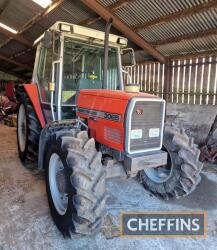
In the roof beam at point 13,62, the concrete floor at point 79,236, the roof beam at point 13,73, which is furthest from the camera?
the roof beam at point 13,73

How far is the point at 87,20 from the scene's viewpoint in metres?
5.11

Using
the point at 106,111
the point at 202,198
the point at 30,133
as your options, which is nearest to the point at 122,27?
the point at 30,133

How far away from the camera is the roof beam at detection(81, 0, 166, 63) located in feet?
14.0

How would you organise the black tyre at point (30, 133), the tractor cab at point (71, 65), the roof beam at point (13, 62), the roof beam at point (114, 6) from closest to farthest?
the tractor cab at point (71, 65) → the black tyre at point (30, 133) → the roof beam at point (114, 6) → the roof beam at point (13, 62)

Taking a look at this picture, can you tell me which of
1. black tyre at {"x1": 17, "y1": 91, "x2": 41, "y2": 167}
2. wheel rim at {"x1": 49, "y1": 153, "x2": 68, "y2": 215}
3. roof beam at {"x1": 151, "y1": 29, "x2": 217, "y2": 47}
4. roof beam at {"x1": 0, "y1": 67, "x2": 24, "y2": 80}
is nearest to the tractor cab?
black tyre at {"x1": 17, "y1": 91, "x2": 41, "y2": 167}

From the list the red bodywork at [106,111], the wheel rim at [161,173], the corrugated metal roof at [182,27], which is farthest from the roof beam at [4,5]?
the wheel rim at [161,173]

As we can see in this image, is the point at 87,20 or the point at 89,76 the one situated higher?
the point at 87,20

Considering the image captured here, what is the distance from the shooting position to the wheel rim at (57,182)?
2154 mm

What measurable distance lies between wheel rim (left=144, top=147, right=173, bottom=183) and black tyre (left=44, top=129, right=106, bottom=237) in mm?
1053

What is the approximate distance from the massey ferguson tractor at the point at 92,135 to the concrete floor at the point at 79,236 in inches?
5.9

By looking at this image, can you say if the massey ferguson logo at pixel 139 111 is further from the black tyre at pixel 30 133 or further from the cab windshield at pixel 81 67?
the black tyre at pixel 30 133

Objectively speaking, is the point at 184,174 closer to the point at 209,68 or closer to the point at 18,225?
the point at 18,225

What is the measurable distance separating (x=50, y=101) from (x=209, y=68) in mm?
4040

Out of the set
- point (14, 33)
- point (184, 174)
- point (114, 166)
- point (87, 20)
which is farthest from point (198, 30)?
point (14, 33)
